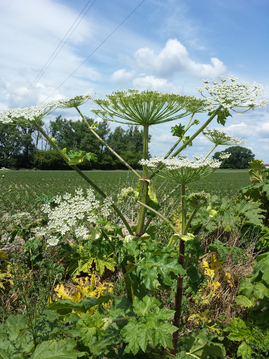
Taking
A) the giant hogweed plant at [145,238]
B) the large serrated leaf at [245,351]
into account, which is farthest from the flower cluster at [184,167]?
the large serrated leaf at [245,351]

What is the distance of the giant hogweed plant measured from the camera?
148 cm

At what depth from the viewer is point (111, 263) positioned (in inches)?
106

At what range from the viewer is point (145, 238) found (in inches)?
80.7

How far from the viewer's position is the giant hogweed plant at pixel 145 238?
58.4 inches

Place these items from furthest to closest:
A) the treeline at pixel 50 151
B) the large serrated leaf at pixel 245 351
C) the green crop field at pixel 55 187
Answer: the treeline at pixel 50 151 < the green crop field at pixel 55 187 < the large serrated leaf at pixel 245 351

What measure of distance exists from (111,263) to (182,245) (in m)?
1.02

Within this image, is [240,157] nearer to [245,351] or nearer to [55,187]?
[55,187]

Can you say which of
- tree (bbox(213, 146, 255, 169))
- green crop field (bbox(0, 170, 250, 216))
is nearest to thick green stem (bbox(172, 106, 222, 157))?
green crop field (bbox(0, 170, 250, 216))

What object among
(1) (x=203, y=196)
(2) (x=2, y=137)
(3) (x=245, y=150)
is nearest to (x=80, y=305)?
(1) (x=203, y=196)

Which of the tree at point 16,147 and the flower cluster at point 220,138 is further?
the tree at point 16,147

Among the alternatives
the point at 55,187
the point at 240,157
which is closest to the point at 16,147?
the point at 55,187

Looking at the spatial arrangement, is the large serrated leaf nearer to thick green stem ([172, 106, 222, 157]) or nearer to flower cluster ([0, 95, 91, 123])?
thick green stem ([172, 106, 222, 157])

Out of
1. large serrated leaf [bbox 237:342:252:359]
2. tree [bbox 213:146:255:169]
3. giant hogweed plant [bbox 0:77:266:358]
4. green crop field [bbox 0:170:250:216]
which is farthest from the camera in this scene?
tree [bbox 213:146:255:169]

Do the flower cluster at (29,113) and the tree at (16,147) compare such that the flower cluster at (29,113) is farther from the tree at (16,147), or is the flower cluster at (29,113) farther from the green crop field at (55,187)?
the tree at (16,147)
